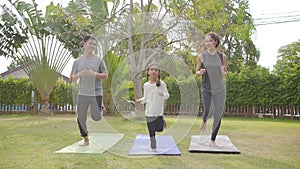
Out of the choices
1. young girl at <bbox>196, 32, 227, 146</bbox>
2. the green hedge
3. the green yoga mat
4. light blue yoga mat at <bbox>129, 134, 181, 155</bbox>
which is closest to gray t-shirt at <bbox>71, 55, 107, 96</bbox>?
the green yoga mat

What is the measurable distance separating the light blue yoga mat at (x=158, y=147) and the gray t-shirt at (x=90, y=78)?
2.97ft

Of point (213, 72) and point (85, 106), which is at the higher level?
point (213, 72)

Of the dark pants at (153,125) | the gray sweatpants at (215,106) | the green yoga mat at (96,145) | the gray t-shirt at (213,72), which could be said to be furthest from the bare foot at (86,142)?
the gray t-shirt at (213,72)

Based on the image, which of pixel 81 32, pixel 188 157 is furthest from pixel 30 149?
pixel 81 32

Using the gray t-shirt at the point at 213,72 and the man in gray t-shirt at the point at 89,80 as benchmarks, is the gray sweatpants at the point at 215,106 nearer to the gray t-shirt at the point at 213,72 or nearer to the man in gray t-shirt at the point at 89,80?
the gray t-shirt at the point at 213,72

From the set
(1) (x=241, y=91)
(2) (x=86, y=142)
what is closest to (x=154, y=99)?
(2) (x=86, y=142)

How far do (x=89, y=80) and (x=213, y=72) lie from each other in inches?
65.5

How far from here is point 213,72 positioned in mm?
3934

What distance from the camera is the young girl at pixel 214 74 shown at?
155 inches

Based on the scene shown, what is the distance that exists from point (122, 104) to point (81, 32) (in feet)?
11.8

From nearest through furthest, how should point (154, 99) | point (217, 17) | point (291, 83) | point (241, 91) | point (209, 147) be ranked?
point (154, 99)
point (209, 147)
point (217, 17)
point (291, 83)
point (241, 91)

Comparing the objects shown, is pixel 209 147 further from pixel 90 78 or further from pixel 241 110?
→ pixel 241 110

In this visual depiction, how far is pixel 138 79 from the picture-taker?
23.1 feet

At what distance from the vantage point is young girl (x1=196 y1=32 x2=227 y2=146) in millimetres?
3941
